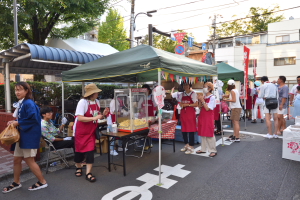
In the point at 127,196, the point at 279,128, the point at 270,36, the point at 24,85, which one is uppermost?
the point at 270,36

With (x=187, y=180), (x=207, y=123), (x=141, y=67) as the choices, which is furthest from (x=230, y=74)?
(x=187, y=180)

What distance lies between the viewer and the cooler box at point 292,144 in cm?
450

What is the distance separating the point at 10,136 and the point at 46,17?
38.3ft

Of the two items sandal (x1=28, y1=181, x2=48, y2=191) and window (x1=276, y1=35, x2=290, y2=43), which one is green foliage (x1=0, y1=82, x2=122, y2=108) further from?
window (x1=276, y1=35, x2=290, y2=43)

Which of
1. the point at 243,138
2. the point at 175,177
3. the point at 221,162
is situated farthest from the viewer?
the point at 243,138

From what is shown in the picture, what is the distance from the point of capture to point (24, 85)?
3340 mm

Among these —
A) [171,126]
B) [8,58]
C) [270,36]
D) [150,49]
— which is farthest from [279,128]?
[270,36]

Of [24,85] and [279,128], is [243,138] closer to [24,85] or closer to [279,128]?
[279,128]

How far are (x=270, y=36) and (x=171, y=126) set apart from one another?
27.1 metres

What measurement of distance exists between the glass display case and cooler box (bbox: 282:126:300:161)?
10.4ft

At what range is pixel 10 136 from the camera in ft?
10.1

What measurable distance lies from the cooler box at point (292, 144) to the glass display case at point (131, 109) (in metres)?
3.17

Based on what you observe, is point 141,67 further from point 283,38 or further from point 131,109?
point 283,38

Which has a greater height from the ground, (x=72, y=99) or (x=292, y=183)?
(x=72, y=99)
